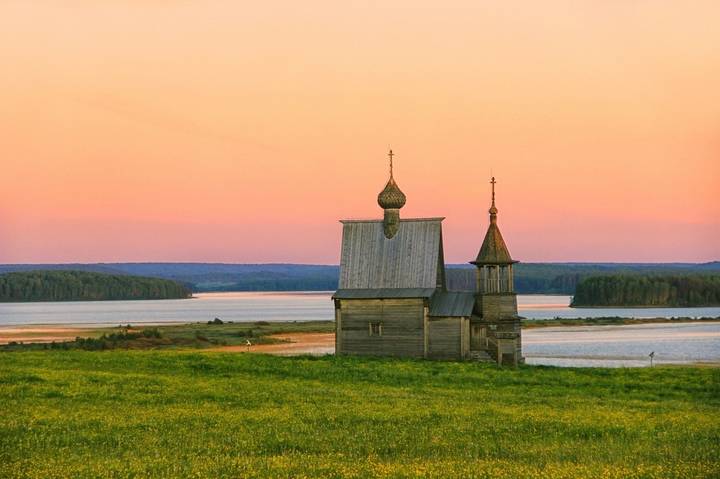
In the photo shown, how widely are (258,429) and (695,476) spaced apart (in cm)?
1221

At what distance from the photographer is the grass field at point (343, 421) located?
21.9 metres

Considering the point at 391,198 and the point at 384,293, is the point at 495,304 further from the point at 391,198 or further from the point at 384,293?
the point at 391,198

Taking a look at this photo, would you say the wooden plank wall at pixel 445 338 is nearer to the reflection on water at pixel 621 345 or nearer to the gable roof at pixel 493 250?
the gable roof at pixel 493 250

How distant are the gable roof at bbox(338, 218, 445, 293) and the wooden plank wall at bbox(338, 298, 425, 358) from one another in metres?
1.12

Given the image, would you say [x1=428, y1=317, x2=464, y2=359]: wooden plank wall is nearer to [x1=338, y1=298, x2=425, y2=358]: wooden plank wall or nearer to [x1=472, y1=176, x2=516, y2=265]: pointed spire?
[x1=338, y1=298, x2=425, y2=358]: wooden plank wall

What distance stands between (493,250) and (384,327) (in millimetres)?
7720

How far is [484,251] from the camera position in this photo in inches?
2288

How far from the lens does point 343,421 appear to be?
29703mm

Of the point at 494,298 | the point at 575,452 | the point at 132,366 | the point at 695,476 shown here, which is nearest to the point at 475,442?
the point at 575,452

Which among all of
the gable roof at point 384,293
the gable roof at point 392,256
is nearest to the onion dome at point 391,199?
the gable roof at point 392,256

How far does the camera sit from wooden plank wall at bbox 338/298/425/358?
5694 centimetres

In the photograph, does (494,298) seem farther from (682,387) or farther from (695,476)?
(695,476)

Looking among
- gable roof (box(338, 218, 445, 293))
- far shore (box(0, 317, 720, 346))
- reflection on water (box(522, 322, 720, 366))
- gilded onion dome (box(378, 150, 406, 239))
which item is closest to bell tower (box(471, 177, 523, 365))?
gable roof (box(338, 218, 445, 293))

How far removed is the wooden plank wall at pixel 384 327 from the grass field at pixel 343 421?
787 centimetres
